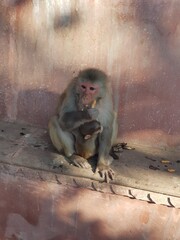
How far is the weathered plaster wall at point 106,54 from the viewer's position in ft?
12.3

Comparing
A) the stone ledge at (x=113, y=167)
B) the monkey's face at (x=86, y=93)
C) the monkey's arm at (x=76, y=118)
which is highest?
the monkey's face at (x=86, y=93)

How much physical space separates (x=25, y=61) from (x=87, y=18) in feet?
2.78

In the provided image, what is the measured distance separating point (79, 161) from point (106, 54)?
114 cm

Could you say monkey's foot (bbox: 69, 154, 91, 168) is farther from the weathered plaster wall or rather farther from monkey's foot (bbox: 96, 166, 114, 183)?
the weathered plaster wall

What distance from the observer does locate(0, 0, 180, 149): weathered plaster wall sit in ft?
12.3

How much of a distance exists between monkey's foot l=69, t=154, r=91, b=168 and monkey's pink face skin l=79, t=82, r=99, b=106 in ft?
1.98

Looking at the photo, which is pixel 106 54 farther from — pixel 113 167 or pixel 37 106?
pixel 113 167

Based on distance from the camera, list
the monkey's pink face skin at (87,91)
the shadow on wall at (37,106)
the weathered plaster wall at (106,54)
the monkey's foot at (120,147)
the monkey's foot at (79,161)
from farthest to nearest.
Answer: the shadow on wall at (37,106) → the monkey's foot at (120,147) → the weathered plaster wall at (106,54) → the monkey's foot at (79,161) → the monkey's pink face skin at (87,91)

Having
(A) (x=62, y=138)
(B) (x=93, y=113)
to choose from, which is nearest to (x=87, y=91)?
(B) (x=93, y=113)

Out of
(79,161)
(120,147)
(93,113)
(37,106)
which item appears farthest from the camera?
(37,106)

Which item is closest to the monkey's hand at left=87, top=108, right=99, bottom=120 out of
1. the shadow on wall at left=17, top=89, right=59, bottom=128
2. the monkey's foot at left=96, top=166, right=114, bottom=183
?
the monkey's foot at left=96, top=166, right=114, bottom=183

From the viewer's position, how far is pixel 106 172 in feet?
11.6

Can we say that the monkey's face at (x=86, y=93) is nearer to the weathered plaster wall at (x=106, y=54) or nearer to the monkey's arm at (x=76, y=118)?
the monkey's arm at (x=76, y=118)

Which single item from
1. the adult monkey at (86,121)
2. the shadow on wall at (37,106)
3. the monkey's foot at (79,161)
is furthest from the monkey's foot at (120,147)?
the shadow on wall at (37,106)
